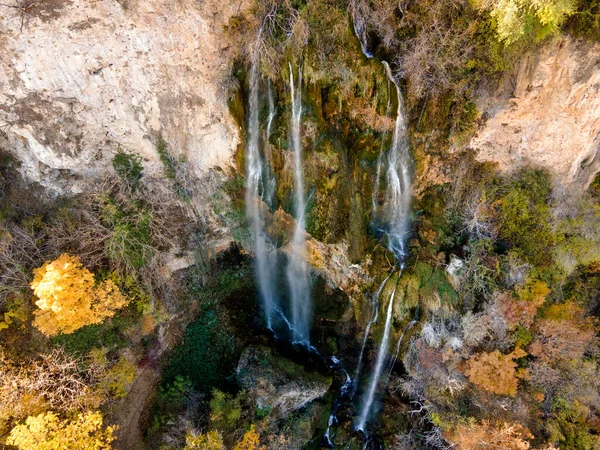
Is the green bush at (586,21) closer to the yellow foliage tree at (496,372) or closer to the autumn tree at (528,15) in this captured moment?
the autumn tree at (528,15)

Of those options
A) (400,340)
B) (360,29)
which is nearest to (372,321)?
(400,340)

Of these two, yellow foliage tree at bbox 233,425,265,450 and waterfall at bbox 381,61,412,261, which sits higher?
waterfall at bbox 381,61,412,261

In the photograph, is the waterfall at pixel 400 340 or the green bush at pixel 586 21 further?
the waterfall at pixel 400 340

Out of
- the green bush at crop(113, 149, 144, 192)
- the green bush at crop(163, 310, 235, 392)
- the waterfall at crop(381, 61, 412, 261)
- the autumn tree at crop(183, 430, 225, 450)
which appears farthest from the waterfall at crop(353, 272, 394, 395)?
the green bush at crop(113, 149, 144, 192)

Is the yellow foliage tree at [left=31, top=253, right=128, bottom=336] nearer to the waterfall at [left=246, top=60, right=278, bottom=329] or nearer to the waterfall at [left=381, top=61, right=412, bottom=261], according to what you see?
the waterfall at [left=246, top=60, right=278, bottom=329]

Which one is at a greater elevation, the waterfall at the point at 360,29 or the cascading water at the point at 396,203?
the waterfall at the point at 360,29

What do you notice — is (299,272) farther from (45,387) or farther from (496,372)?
(45,387)

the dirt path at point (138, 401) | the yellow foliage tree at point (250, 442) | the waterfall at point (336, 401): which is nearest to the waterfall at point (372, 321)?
the waterfall at point (336, 401)
